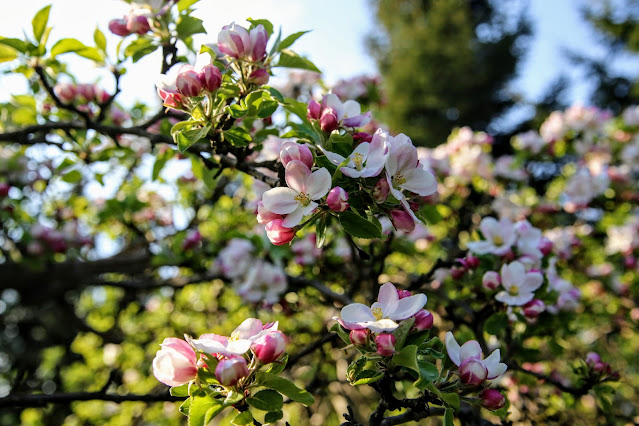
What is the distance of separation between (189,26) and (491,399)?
114cm

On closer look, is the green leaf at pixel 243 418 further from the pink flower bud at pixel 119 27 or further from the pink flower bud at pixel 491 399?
the pink flower bud at pixel 119 27

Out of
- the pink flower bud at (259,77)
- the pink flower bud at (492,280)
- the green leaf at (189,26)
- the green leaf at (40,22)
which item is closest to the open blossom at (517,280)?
Answer: the pink flower bud at (492,280)

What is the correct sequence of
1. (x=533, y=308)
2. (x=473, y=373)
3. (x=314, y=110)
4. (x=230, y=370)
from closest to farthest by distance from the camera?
(x=230, y=370)
(x=473, y=373)
(x=314, y=110)
(x=533, y=308)

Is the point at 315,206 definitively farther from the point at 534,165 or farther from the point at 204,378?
the point at 534,165

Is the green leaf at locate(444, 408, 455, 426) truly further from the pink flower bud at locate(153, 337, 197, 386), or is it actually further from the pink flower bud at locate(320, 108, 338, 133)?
the pink flower bud at locate(320, 108, 338, 133)

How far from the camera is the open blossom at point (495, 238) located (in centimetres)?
144

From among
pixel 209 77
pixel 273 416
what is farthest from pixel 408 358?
pixel 209 77

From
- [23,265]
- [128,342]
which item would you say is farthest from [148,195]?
[128,342]

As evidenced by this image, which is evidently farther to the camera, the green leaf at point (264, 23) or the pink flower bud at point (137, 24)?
the pink flower bud at point (137, 24)

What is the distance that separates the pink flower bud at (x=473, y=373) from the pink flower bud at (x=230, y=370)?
1.26ft

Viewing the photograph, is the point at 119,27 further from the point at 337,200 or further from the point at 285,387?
the point at 285,387

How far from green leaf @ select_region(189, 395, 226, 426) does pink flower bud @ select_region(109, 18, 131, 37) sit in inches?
41.1

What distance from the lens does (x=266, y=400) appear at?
76 cm

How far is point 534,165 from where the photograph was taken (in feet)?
12.3
